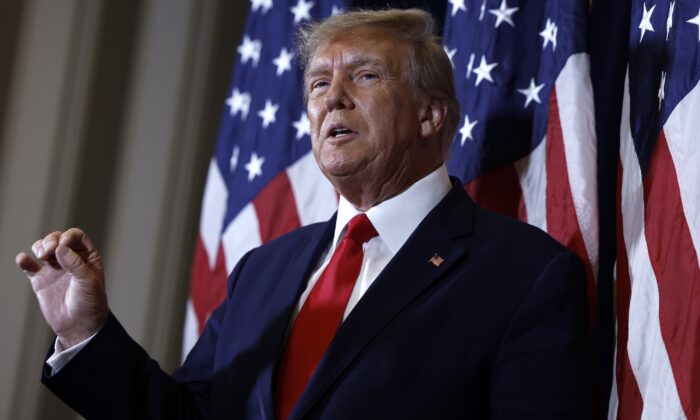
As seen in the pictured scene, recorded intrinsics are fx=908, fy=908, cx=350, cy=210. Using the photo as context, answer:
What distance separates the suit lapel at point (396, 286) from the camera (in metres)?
1.50

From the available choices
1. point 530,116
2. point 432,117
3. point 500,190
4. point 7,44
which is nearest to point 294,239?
point 432,117

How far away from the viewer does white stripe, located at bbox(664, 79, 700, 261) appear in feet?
5.13

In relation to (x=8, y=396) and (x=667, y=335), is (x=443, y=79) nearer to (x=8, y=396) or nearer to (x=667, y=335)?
(x=667, y=335)

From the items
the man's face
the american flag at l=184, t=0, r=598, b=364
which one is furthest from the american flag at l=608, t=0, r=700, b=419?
the man's face

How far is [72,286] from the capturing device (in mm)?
1570

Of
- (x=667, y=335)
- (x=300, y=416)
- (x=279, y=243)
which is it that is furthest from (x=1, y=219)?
(x=667, y=335)

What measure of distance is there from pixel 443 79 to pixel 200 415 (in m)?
0.82

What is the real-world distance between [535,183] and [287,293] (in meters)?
0.65

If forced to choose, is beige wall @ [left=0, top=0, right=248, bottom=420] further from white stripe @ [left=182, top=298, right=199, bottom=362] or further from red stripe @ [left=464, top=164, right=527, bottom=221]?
red stripe @ [left=464, top=164, right=527, bottom=221]

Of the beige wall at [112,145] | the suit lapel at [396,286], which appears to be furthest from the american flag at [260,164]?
the suit lapel at [396,286]

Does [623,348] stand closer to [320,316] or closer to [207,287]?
[320,316]

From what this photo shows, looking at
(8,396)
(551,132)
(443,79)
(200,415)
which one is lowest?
(8,396)

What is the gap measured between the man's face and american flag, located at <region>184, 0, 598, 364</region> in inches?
13.0

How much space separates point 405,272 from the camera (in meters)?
1.56
